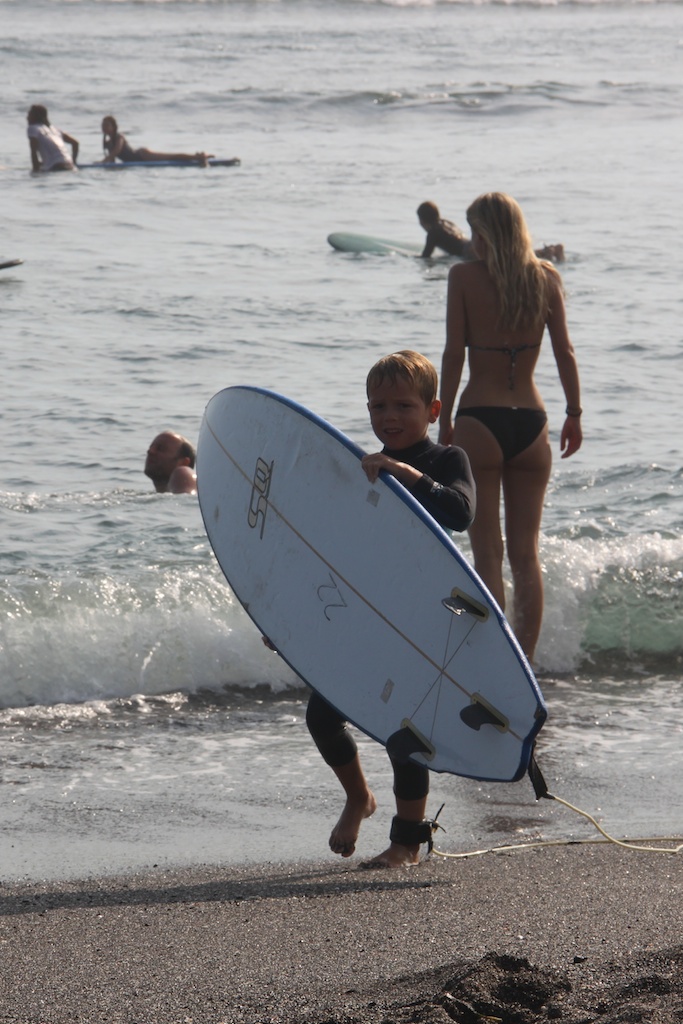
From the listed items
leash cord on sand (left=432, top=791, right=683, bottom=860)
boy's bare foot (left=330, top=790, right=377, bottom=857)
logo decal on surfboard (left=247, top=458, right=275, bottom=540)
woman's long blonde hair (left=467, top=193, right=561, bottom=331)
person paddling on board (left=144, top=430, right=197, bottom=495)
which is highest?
woman's long blonde hair (left=467, top=193, right=561, bottom=331)

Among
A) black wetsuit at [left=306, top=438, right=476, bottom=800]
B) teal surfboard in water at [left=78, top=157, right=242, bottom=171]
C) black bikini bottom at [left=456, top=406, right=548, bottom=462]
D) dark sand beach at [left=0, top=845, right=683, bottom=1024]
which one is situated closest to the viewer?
dark sand beach at [left=0, top=845, right=683, bottom=1024]

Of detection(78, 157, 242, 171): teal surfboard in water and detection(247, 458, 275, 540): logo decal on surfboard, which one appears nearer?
detection(247, 458, 275, 540): logo decal on surfboard

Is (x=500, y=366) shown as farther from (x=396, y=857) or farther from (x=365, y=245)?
(x=365, y=245)

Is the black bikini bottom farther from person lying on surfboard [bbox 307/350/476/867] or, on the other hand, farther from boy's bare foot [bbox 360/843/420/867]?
boy's bare foot [bbox 360/843/420/867]

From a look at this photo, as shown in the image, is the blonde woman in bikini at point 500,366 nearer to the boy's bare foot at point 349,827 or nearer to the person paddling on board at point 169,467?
the boy's bare foot at point 349,827

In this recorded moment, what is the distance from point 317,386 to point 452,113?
22.1 meters

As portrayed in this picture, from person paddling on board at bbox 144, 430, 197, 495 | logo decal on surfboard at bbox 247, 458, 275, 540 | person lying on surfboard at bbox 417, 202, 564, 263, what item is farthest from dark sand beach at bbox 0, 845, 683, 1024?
person lying on surfboard at bbox 417, 202, 564, 263

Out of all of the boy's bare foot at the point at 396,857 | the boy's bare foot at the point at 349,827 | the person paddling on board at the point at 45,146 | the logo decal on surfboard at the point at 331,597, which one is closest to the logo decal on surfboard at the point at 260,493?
the logo decal on surfboard at the point at 331,597

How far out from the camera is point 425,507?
10.2ft

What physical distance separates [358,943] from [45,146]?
1949cm

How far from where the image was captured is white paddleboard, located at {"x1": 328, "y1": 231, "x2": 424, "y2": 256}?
16.3m

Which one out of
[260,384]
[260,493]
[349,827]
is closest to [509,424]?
[260,493]

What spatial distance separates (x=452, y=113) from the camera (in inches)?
1215

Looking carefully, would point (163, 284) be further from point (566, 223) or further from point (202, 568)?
point (202, 568)
